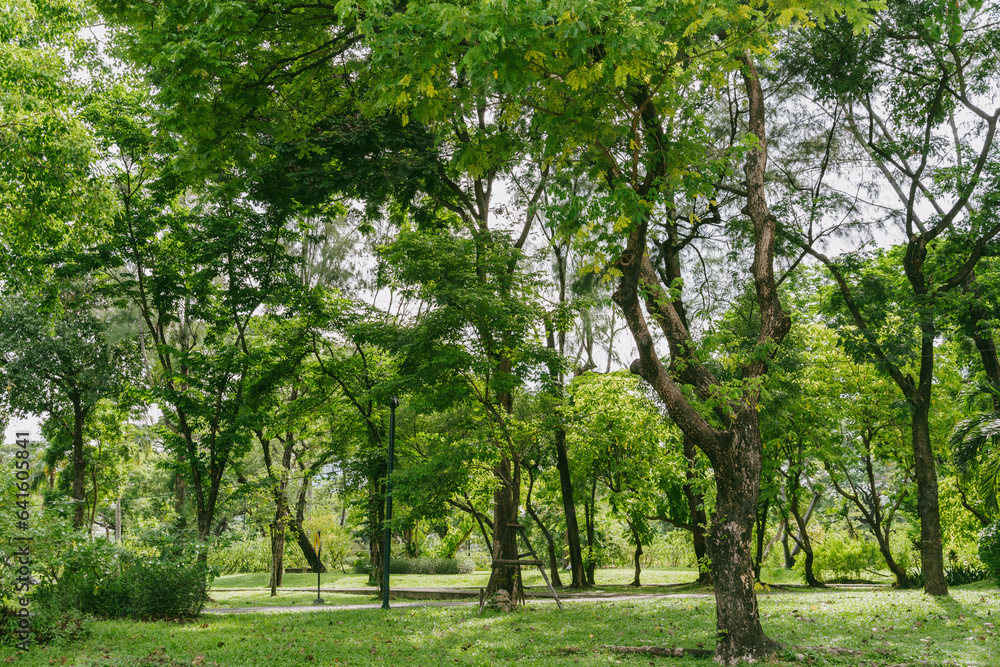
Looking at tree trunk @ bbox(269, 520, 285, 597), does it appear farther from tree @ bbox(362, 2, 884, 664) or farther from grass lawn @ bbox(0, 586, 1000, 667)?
tree @ bbox(362, 2, 884, 664)

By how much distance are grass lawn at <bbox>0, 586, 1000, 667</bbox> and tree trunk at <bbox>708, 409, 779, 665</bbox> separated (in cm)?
37

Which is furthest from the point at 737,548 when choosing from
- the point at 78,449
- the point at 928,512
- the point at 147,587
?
the point at 78,449

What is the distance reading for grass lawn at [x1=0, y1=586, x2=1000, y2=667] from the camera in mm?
6871

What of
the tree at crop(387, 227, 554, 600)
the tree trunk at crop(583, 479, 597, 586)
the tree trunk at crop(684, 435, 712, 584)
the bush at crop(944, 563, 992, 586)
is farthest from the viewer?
the tree trunk at crop(583, 479, 597, 586)

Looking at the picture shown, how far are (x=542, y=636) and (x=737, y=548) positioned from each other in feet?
10.5

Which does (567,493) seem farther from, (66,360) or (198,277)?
(66,360)

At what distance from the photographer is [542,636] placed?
28.8 feet

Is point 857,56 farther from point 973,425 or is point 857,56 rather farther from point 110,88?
point 110,88

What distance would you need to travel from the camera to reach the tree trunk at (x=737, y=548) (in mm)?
6781

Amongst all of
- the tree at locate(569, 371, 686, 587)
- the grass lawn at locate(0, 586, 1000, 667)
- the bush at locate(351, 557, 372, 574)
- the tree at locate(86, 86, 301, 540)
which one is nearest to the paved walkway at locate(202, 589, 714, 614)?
the grass lawn at locate(0, 586, 1000, 667)

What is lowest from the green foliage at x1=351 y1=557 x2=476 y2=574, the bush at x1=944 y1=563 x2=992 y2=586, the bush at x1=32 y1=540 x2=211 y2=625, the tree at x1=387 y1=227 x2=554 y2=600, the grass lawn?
the green foliage at x1=351 y1=557 x2=476 y2=574

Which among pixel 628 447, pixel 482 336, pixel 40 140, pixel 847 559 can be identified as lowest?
pixel 847 559

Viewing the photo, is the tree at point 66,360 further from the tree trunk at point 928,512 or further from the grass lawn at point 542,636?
the tree trunk at point 928,512

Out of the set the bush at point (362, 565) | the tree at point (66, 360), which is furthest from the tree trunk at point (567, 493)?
the tree at point (66, 360)
